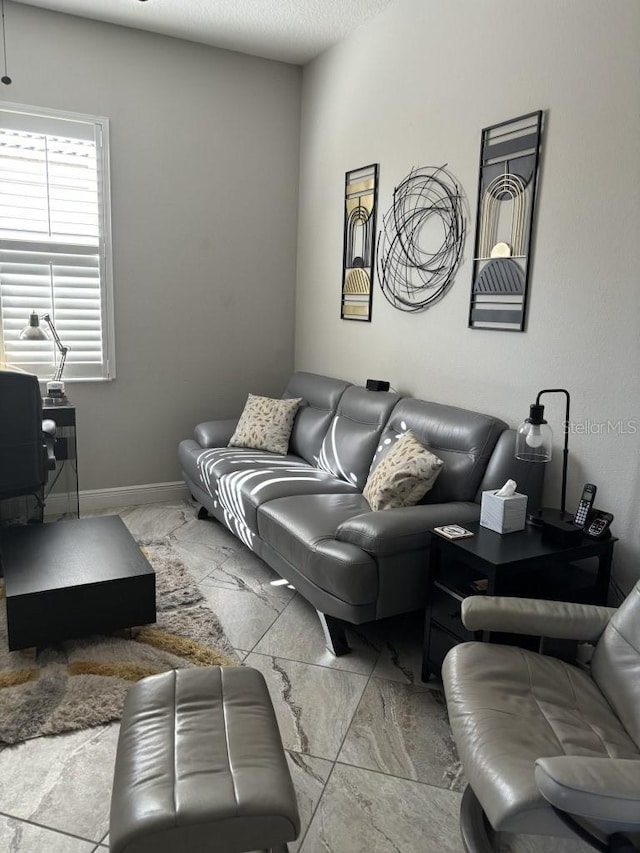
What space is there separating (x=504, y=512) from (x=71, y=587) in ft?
5.26

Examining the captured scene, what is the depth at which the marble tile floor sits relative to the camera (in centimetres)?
174

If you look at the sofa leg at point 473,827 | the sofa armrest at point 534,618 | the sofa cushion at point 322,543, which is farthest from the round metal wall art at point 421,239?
the sofa leg at point 473,827

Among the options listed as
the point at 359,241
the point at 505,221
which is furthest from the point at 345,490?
the point at 359,241

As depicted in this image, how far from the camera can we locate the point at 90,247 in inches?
158

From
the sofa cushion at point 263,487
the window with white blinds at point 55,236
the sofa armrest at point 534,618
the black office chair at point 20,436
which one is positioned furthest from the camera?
the window with white blinds at point 55,236

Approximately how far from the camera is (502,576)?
213 centimetres

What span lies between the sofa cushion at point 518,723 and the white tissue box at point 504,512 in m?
0.56

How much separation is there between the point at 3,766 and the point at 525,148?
2.94 metres

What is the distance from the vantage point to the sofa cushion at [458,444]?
2.80 m

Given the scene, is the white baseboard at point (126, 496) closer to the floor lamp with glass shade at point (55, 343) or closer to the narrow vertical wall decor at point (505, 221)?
the floor lamp with glass shade at point (55, 343)

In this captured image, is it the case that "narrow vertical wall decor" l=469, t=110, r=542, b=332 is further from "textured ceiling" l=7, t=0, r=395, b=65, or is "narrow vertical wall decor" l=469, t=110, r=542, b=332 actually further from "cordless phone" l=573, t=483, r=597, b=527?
"textured ceiling" l=7, t=0, r=395, b=65

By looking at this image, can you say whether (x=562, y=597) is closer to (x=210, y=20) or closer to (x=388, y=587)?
(x=388, y=587)

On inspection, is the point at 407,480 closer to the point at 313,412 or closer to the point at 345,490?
the point at 345,490

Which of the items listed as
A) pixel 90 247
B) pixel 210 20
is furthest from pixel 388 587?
pixel 210 20
